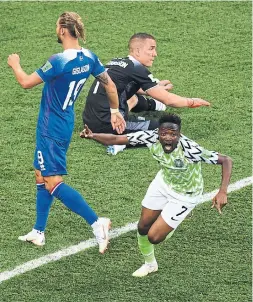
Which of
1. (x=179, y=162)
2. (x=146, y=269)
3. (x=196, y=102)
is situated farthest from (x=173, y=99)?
(x=146, y=269)

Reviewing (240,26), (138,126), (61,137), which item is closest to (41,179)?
(61,137)

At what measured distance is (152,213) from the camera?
9344 mm

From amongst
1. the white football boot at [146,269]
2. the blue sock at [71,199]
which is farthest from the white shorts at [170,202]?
the blue sock at [71,199]

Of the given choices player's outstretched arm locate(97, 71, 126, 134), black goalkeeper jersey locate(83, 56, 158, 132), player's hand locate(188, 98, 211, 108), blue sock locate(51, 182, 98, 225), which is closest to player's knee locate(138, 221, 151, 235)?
blue sock locate(51, 182, 98, 225)

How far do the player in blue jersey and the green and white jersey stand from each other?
747 millimetres

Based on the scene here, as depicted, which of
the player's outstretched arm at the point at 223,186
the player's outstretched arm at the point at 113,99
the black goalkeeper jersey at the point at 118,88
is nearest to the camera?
the player's outstretched arm at the point at 223,186

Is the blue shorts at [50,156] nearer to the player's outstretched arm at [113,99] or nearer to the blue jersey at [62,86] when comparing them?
the blue jersey at [62,86]

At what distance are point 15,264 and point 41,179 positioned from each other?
84 cm

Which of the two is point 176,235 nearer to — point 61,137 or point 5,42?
point 61,137

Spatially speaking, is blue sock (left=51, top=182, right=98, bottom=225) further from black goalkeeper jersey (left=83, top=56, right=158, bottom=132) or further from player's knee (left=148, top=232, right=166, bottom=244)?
black goalkeeper jersey (left=83, top=56, right=158, bottom=132)

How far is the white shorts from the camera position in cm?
916

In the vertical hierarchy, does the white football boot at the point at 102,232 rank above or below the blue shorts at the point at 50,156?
below

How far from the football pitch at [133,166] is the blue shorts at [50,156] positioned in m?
0.76

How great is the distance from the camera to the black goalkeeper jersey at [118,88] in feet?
38.2
